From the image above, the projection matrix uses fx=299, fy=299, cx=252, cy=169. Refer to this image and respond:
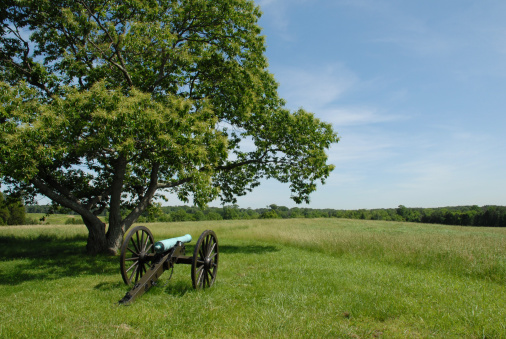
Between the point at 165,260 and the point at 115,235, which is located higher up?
the point at 165,260

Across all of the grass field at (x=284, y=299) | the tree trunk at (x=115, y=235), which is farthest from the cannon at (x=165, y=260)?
the tree trunk at (x=115, y=235)

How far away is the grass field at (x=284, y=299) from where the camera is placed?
4.74 m

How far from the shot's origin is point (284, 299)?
6.23m

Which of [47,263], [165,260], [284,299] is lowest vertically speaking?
[47,263]

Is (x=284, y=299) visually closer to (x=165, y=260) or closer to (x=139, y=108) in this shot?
(x=165, y=260)

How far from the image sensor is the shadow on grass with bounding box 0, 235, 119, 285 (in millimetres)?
9367

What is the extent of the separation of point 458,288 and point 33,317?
8918 millimetres

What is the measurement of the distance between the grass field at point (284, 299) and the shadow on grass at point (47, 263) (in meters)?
0.07

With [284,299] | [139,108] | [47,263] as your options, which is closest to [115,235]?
[47,263]

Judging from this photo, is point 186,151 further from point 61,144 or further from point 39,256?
point 39,256

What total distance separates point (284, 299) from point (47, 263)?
33.2ft

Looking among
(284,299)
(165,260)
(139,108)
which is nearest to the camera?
(284,299)

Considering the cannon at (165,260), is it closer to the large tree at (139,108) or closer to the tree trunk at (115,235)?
the large tree at (139,108)

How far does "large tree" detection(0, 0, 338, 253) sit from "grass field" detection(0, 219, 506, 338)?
11.4 feet
